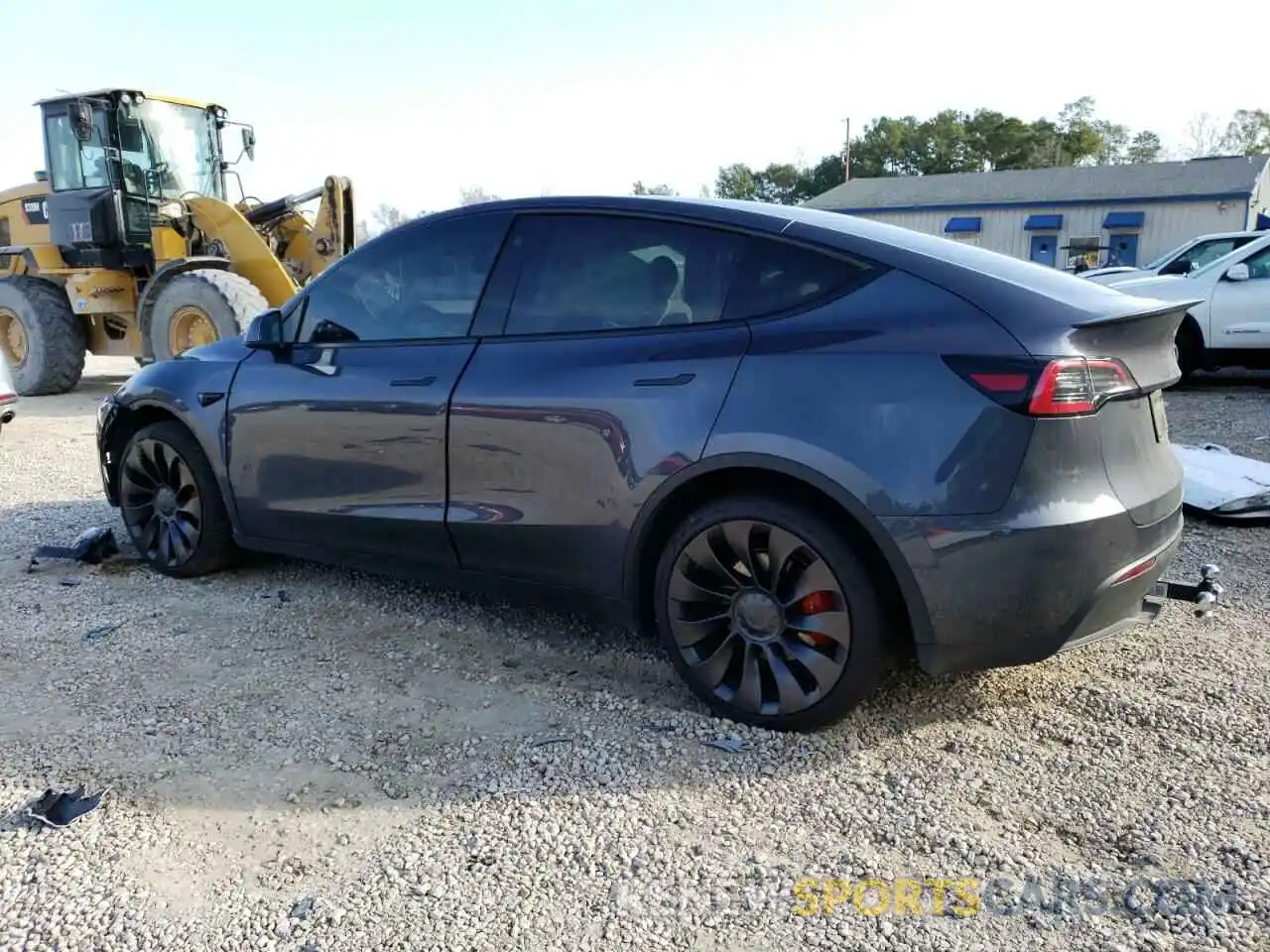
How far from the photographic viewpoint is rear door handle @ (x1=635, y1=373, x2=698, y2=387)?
3189 mm

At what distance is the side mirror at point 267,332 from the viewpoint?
436 centimetres

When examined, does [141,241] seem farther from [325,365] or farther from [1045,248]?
[1045,248]

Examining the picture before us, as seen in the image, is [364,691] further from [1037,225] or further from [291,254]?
[1037,225]

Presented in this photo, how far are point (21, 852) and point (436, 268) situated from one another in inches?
94.4

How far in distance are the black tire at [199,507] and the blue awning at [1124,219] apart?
126 ft

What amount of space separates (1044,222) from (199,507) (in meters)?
39.2

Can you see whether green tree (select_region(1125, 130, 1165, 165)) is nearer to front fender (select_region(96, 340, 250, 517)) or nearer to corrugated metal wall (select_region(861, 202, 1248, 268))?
corrugated metal wall (select_region(861, 202, 1248, 268))

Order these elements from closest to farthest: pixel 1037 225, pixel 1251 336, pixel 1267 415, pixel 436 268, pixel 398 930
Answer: pixel 398 930, pixel 436 268, pixel 1267 415, pixel 1251 336, pixel 1037 225

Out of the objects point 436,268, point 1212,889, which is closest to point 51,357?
point 436,268

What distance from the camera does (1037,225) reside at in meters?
38.4

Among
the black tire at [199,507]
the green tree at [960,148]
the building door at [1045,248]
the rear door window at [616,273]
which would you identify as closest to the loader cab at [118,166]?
the black tire at [199,507]

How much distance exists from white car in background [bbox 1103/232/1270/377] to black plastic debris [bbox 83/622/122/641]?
33.2ft

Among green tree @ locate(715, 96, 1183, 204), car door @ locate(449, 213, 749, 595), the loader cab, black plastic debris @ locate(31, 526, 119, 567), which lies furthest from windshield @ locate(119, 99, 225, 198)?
green tree @ locate(715, 96, 1183, 204)

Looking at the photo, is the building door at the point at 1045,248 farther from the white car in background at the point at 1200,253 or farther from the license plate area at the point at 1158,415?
the license plate area at the point at 1158,415
